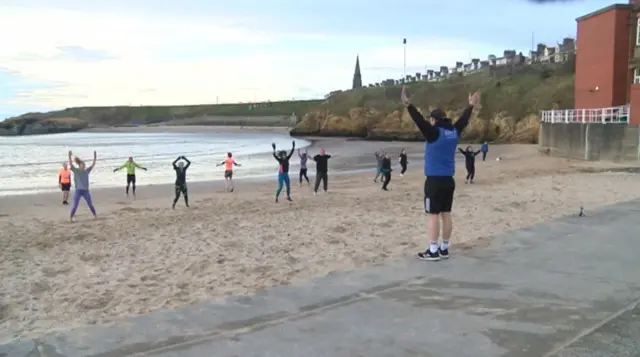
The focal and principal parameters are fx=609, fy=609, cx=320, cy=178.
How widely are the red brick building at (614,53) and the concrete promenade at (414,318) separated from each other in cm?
3214

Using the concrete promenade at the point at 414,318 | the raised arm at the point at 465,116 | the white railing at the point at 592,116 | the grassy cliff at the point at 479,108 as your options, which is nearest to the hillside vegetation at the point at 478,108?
the grassy cliff at the point at 479,108

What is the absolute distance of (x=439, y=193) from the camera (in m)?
6.88

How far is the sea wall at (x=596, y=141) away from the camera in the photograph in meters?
27.1

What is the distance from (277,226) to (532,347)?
23.8ft

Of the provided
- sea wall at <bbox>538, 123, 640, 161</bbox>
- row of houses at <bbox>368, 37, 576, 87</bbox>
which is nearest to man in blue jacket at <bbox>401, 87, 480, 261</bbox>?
sea wall at <bbox>538, 123, 640, 161</bbox>

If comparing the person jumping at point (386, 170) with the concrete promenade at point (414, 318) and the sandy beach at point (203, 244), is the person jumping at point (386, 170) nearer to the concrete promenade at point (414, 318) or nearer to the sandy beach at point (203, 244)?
the sandy beach at point (203, 244)

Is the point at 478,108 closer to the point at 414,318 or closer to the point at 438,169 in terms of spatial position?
the point at 438,169

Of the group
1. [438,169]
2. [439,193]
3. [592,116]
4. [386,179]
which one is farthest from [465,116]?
[592,116]

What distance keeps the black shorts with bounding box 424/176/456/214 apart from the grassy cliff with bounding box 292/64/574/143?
1743 inches

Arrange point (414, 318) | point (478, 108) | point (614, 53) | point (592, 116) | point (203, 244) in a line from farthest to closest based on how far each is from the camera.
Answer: point (478, 108)
point (614, 53)
point (592, 116)
point (203, 244)
point (414, 318)

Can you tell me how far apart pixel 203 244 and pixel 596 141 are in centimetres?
2525

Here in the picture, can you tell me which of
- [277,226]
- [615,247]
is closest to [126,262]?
[277,226]

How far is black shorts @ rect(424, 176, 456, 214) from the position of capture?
6863mm

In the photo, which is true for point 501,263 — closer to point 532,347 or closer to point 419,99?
point 532,347
